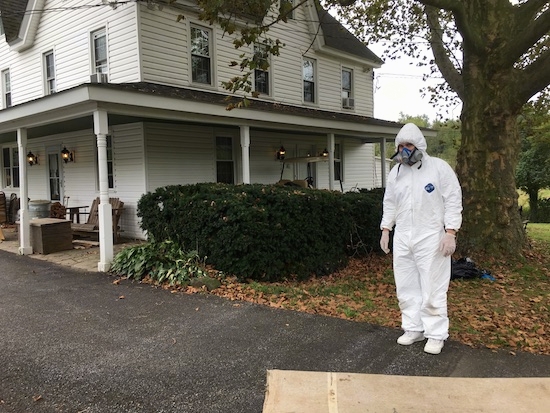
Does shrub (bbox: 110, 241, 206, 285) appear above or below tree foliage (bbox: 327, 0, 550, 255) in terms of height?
below

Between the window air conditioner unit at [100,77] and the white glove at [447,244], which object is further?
the window air conditioner unit at [100,77]

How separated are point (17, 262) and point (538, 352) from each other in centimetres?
879

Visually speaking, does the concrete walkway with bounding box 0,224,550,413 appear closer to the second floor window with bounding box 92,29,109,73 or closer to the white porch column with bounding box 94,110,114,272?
the white porch column with bounding box 94,110,114,272

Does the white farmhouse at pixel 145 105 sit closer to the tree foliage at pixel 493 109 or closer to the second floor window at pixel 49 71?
the second floor window at pixel 49 71

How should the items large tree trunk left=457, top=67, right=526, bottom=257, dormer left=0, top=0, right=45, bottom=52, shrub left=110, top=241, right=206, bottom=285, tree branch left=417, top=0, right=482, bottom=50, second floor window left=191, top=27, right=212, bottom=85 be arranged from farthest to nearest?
dormer left=0, top=0, right=45, bottom=52, second floor window left=191, top=27, right=212, bottom=85, large tree trunk left=457, top=67, right=526, bottom=257, tree branch left=417, top=0, right=482, bottom=50, shrub left=110, top=241, right=206, bottom=285

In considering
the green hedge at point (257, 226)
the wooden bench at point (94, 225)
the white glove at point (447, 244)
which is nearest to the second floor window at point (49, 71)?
the wooden bench at point (94, 225)

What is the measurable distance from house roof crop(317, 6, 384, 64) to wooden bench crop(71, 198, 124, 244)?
921cm

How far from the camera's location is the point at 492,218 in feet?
25.0

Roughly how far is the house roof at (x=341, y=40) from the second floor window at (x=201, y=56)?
4775 millimetres

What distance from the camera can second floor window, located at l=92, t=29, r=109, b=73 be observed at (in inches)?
435

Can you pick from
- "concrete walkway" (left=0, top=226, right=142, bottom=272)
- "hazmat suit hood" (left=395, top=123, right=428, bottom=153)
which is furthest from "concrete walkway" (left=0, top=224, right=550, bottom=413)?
"concrete walkway" (left=0, top=226, right=142, bottom=272)

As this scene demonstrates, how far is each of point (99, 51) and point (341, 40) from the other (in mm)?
9087

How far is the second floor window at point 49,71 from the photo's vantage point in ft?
42.5

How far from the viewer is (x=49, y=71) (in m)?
13.2
